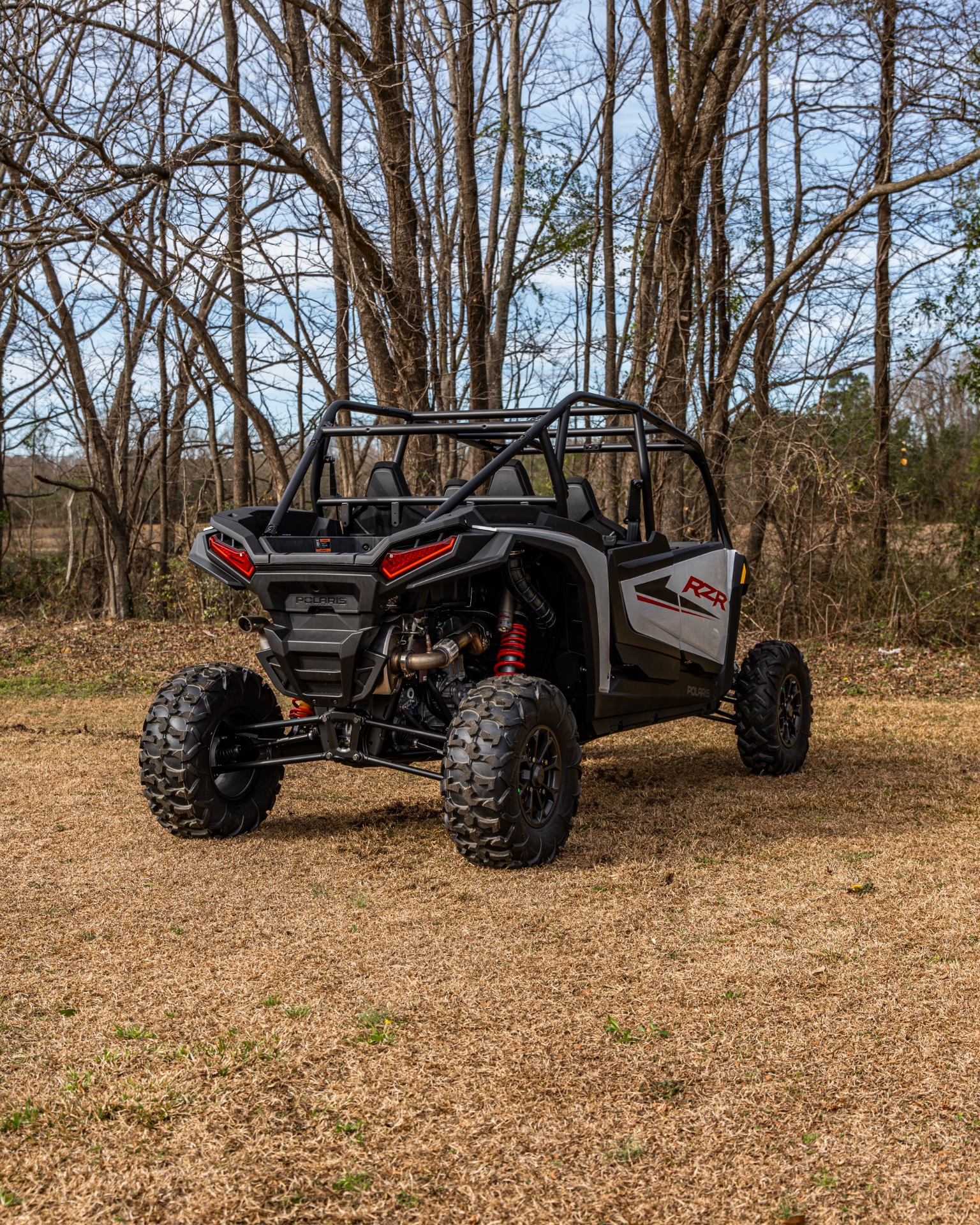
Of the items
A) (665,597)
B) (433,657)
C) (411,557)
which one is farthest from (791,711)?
(411,557)

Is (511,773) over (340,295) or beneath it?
beneath

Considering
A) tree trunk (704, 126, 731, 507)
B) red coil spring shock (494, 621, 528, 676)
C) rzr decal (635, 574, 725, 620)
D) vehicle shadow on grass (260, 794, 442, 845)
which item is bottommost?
vehicle shadow on grass (260, 794, 442, 845)

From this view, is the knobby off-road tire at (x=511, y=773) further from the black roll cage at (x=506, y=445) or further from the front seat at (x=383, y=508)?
the front seat at (x=383, y=508)

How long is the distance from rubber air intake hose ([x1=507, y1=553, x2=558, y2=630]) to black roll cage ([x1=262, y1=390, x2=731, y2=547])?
33 cm

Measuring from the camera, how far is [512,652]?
5352 millimetres

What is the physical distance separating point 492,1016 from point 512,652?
2211mm

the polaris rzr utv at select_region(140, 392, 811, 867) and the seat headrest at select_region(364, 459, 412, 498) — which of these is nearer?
the polaris rzr utv at select_region(140, 392, 811, 867)

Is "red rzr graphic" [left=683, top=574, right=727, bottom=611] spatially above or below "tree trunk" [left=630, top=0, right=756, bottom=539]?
below

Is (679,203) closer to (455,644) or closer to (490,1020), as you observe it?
(455,644)

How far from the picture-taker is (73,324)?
16188 millimetres

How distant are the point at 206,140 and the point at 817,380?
22.9 feet

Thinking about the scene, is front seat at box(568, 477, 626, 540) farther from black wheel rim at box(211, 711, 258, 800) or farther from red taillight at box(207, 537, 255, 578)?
black wheel rim at box(211, 711, 258, 800)

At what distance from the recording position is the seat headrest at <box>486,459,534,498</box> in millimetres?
5672

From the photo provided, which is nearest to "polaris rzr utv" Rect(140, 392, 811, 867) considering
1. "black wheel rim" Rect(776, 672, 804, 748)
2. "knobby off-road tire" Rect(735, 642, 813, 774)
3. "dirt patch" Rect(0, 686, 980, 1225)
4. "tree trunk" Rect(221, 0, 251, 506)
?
"dirt patch" Rect(0, 686, 980, 1225)
